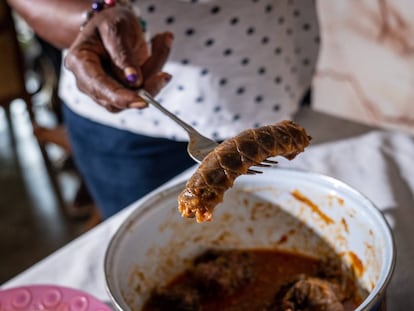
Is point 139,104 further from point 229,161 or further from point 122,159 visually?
point 122,159

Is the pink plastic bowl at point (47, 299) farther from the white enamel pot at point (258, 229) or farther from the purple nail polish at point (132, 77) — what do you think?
the purple nail polish at point (132, 77)

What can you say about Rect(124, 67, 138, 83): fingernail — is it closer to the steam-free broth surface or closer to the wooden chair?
the steam-free broth surface

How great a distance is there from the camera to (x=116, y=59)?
2.59 feet

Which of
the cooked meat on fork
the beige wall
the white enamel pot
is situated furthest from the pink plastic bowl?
the beige wall

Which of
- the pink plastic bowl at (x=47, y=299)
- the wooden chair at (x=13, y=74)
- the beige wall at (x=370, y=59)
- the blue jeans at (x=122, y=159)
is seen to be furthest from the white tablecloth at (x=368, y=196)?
the wooden chair at (x=13, y=74)

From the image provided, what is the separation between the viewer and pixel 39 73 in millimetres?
2875

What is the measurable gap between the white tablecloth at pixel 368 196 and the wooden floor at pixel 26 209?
112 centimetres

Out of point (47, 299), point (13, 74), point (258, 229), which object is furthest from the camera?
point (13, 74)

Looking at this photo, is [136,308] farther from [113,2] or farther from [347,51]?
[347,51]

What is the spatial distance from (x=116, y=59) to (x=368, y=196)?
1.31 feet

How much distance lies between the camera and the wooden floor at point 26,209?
2.08 m

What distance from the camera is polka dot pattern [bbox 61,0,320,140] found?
3.33 feet

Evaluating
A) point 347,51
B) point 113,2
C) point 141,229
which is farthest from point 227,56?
point 347,51

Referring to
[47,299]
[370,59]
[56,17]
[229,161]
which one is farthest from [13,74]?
[229,161]
